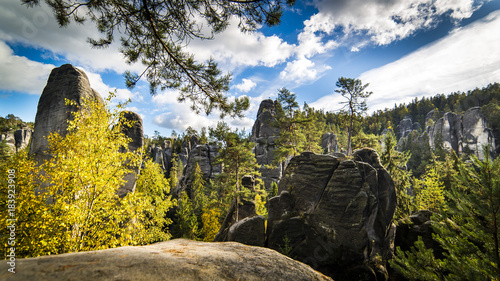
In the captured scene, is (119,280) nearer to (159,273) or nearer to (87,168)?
(159,273)

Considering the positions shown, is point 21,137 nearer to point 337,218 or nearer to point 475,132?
point 337,218

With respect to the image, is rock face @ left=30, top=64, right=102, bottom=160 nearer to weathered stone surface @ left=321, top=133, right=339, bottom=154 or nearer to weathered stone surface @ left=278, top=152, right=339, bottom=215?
weathered stone surface @ left=278, top=152, right=339, bottom=215

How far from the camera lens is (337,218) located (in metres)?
11.1

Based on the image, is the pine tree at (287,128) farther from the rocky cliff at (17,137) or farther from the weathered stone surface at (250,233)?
the rocky cliff at (17,137)

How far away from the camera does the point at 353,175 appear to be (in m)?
11.7

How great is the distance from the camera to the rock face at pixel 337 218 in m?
10.6

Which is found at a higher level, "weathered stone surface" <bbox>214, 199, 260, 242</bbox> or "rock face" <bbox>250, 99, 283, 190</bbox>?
"rock face" <bbox>250, 99, 283, 190</bbox>

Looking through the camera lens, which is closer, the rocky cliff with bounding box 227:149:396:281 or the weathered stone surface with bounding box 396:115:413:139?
the rocky cliff with bounding box 227:149:396:281

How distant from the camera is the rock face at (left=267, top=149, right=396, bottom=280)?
10570 millimetres

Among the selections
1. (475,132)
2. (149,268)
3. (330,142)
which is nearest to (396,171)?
(149,268)

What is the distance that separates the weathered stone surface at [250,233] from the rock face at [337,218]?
69 centimetres

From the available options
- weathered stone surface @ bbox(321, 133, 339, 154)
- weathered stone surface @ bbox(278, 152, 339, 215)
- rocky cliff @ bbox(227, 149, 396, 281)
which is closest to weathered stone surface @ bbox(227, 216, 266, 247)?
rocky cliff @ bbox(227, 149, 396, 281)

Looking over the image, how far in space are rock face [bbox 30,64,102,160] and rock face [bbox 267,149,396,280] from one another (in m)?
14.6

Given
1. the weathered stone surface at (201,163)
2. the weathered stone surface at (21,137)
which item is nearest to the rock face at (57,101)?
the weathered stone surface at (201,163)
